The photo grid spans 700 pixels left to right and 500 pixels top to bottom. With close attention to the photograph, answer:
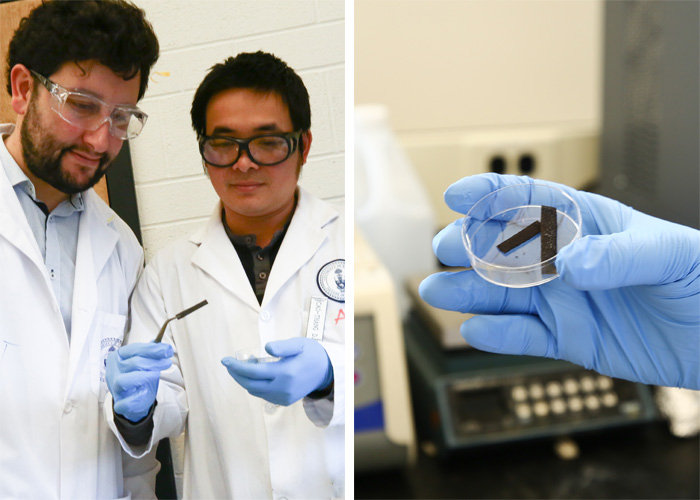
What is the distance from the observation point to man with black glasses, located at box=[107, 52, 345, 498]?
76 centimetres

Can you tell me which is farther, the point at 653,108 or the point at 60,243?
the point at 653,108

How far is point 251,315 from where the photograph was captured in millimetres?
777

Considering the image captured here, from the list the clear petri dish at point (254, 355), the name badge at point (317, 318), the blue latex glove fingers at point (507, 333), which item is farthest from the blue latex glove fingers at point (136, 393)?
the blue latex glove fingers at point (507, 333)

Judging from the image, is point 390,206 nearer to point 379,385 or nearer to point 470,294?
point 379,385

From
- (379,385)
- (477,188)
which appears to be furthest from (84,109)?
(379,385)

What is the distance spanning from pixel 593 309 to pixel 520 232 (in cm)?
24

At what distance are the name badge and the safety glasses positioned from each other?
1.16 ft

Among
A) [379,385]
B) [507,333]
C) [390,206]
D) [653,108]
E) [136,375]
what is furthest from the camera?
[390,206]

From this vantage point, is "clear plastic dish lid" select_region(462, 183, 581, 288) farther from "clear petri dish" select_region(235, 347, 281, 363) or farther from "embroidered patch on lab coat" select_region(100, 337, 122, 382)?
"embroidered patch on lab coat" select_region(100, 337, 122, 382)

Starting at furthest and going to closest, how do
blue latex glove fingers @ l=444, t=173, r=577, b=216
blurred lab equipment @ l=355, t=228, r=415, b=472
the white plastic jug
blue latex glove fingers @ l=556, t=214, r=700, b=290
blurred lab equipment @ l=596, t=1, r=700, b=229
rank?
the white plastic jug, blurred lab equipment @ l=596, t=1, r=700, b=229, blurred lab equipment @ l=355, t=228, r=415, b=472, blue latex glove fingers @ l=444, t=173, r=577, b=216, blue latex glove fingers @ l=556, t=214, r=700, b=290

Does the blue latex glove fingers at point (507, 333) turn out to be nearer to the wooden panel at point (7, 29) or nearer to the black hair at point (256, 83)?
the black hair at point (256, 83)

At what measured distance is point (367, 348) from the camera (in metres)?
1.45

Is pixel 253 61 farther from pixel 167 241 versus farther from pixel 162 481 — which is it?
pixel 162 481

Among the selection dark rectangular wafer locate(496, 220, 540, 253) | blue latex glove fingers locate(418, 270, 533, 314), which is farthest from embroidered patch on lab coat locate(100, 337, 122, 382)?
dark rectangular wafer locate(496, 220, 540, 253)
